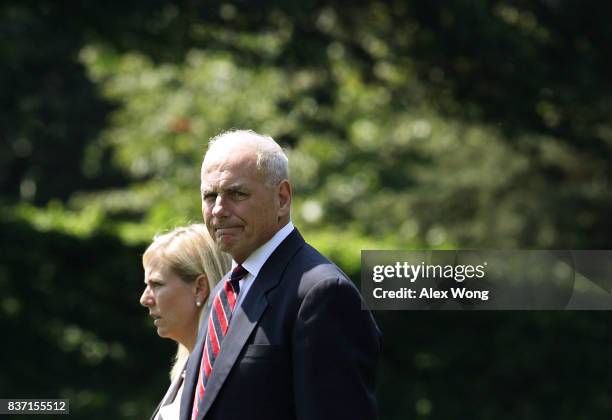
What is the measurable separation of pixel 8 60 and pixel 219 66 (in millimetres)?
6886

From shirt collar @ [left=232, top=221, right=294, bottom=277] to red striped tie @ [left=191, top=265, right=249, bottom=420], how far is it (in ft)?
0.15

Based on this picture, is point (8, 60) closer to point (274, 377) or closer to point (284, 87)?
point (284, 87)

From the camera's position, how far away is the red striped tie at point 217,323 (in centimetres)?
323

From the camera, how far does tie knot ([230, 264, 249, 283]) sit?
3348 mm

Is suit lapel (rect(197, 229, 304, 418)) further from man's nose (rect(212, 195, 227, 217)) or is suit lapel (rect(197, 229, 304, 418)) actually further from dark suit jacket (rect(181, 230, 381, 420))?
man's nose (rect(212, 195, 227, 217))

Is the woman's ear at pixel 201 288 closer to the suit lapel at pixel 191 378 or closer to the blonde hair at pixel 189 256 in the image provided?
the blonde hair at pixel 189 256

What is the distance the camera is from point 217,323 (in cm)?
331

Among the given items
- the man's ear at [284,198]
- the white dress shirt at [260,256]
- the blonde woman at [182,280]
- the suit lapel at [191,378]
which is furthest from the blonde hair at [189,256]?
the man's ear at [284,198]

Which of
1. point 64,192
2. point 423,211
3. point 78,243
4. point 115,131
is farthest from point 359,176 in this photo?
point 64,192

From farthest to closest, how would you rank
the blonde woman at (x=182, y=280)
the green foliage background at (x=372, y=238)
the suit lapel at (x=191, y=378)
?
the green foliage background at (x=372, y=238)
the blonde woman at (x=182, y=280)
the suit lapel at (x=191, y=378)

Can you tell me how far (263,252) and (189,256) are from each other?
2.79 ft

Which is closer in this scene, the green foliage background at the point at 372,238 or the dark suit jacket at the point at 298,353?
the dark suit jacket at the point at 298,353

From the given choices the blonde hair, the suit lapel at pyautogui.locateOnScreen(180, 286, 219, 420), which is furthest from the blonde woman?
the suit lapel at pyautogui.locateOnScreen(180, 286, 219, 420)

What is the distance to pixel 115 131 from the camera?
837 inches
